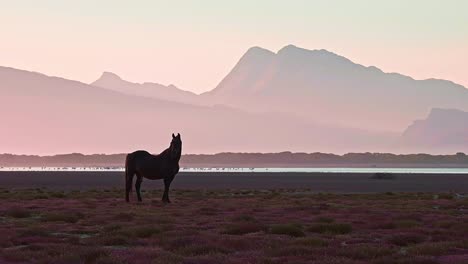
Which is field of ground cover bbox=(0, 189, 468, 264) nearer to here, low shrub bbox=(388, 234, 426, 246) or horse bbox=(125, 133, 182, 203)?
low shrub bbox=(388, 234, 426, 246)

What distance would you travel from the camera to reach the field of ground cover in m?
18.3

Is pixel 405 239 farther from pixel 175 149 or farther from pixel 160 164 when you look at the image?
pixel 160 164

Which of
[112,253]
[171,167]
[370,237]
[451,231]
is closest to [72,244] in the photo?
[112,253]

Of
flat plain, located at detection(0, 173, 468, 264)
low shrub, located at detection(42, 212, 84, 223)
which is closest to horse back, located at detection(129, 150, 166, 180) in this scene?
flat plain, located at detection(0, 173, 468, 264)

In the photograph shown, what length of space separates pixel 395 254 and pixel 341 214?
13724 millimetres

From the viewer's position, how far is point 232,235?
23938mm

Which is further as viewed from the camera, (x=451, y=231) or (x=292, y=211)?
(x=292, y=211)

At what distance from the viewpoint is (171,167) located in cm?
3994

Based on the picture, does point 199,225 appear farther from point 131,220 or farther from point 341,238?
point 341,238

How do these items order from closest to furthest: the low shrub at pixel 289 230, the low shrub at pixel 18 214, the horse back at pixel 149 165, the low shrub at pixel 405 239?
the low shrub at pixel 405 239, the low shrub at pixel 289 230, the low shrub at pixel 18 214, the horse back at pixel 149 165

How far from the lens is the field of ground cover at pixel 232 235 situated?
18.3 metres


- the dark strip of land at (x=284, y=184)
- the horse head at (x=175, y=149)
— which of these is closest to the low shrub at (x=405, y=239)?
the horse head at (x=175, y=149)

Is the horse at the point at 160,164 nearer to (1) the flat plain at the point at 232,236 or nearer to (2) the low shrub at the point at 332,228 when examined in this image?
(1) the flat plain at the point at 232,236

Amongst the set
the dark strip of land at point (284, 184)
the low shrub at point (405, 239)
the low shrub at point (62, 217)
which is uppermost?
the dark strip of land at point (284, 184)
